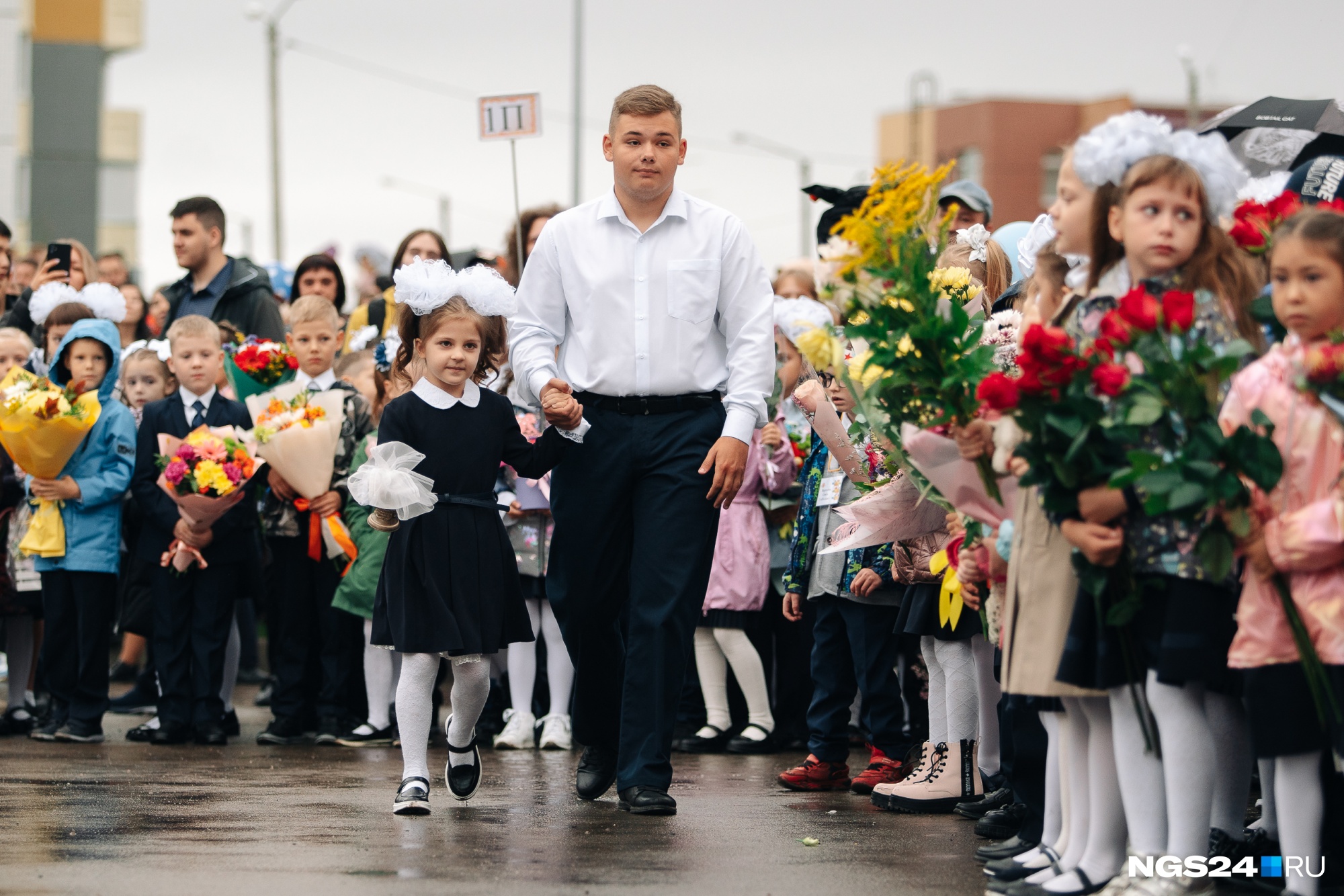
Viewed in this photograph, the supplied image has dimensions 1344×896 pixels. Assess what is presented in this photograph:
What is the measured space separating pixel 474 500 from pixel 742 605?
2943 millimetres

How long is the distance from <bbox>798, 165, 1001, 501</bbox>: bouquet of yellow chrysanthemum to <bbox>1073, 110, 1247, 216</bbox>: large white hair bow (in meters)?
0.50

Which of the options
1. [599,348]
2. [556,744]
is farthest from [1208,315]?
[556,744]

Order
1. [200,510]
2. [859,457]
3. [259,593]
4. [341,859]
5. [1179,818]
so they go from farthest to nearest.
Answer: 1. [259,593]
2. [200,510]
3. [859,457]
4. [341,859]
5. [1179,818]

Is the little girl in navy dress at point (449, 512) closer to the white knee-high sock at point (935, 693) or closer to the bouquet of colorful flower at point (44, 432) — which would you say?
the white knee-high sock at point (935, 693)

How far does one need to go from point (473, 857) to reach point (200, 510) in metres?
4.09

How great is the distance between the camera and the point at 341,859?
5.21 metres

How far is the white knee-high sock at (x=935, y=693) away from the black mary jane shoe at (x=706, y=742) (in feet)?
7.63

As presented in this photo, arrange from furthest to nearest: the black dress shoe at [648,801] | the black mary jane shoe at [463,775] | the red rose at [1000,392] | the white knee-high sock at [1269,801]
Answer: the black mary jane shoe at [463,775]
the black dress shoe at [648,801]
the white knee-high sock at [1269,801]
the red rose at [1000,392]

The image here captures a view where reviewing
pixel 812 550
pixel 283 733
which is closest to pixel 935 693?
pixel 812 550

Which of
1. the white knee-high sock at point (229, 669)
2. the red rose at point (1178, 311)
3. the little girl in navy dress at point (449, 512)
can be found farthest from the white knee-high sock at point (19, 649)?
the red rose at point (1178, 311)

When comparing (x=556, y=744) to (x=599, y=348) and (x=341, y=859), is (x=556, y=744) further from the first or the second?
(x=341, y=859)

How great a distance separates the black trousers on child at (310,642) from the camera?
9.16m

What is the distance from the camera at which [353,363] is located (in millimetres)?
10008

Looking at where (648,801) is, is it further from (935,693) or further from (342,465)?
(342,465)
